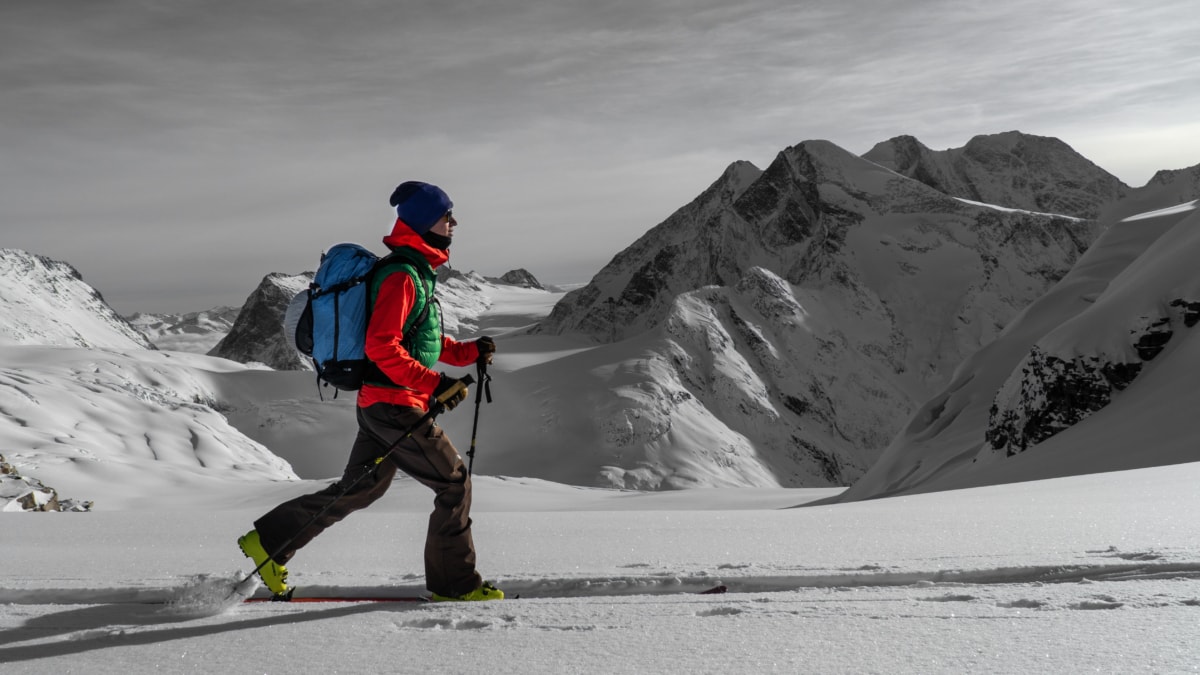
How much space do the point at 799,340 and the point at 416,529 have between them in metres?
98.8

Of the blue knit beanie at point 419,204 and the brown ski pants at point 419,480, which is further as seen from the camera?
the blue knit beanie at point 419,204

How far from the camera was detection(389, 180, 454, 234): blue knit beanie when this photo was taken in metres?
4.27

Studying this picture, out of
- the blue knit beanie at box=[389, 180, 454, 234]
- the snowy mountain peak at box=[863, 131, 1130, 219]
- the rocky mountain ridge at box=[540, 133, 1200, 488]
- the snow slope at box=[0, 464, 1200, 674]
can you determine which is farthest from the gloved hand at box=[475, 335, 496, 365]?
the snowy mountain peak at box=[863, 131, 1130, 219]

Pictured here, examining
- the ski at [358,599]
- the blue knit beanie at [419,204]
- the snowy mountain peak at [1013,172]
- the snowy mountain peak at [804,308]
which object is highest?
the snowy mountain peak at [1013,172]

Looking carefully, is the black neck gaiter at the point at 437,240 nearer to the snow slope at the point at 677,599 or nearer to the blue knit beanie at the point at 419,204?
the blue knit beanie at the point at 419,204

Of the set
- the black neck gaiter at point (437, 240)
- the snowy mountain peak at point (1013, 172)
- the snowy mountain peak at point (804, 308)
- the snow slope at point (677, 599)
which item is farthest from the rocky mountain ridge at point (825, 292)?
the black neck gaiter at point (437, 240)

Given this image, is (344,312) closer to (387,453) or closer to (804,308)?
(387,453)

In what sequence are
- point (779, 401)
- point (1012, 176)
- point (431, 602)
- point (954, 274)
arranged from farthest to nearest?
point (1012, 176) → point (954, 274) → point (779, 401) → point (431, 602)

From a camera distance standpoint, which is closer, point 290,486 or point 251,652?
point 251,652

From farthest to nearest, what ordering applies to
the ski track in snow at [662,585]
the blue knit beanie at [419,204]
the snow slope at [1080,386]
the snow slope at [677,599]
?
the snow slope at [1080,386] < the blue knit beanie at [419,204] < the ski track in snow at [662,585] < the snow slope at [677,599]

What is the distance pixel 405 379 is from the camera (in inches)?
153

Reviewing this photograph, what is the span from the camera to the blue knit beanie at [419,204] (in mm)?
4270

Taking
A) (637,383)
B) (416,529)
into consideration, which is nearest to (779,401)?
(637,383)

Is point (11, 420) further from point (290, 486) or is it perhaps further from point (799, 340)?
point (799, 340)
